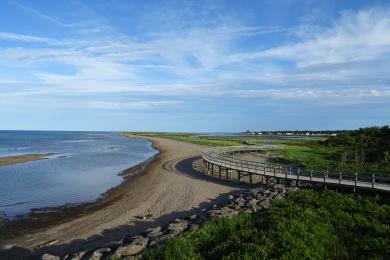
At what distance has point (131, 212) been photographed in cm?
2200

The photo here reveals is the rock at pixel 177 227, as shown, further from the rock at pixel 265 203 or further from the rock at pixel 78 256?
the rock at pixel 265 203

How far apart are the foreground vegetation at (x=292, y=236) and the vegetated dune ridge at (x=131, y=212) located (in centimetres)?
508

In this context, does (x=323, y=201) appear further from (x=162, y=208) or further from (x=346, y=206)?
(x=162, y=208)

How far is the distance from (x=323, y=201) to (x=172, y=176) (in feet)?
58.7

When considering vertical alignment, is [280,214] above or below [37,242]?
above

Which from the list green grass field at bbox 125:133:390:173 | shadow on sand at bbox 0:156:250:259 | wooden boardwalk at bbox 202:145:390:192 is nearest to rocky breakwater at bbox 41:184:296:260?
shadow on sand at bbox 0:156:250:259

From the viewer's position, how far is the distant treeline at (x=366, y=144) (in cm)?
4544

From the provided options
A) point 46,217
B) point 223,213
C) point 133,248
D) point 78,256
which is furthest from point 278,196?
point 46,217

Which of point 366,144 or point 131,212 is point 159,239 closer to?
point 131,212

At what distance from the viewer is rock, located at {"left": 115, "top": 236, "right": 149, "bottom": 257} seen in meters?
12.5

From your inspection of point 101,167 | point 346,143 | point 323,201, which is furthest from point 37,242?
point 346,143

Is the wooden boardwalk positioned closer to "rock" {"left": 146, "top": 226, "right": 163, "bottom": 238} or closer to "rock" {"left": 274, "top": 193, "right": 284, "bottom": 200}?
"rock" {"left": 274, "top": 193, "right": 284, "bottom": 200}

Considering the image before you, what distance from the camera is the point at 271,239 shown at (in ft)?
41.2

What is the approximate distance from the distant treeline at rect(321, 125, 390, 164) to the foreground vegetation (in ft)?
91.3
